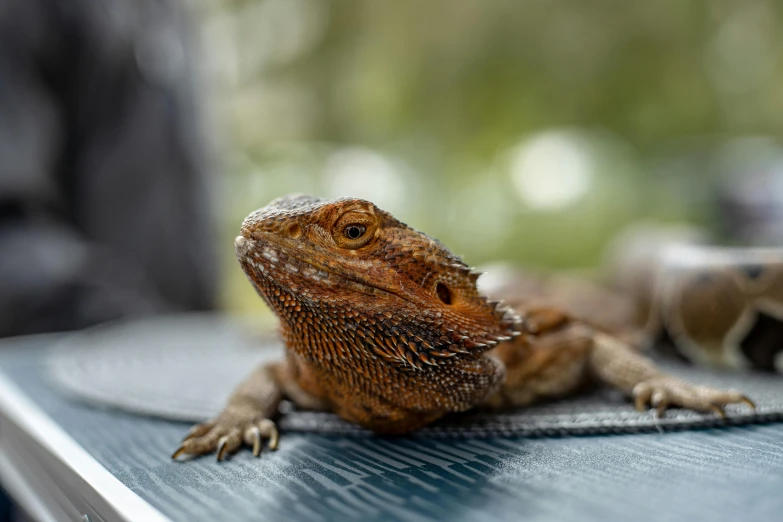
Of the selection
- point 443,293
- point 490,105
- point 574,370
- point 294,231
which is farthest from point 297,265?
point 490,105

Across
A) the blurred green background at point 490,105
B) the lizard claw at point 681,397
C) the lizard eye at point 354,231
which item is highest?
the blurred green background at point 490,105

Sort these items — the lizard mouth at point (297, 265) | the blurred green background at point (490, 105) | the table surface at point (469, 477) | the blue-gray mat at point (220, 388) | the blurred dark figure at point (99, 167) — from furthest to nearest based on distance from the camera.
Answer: the blurred green background at point (490, 105), the blurred dark figure at point (99, 167), the blue-gray mat at point (220, 388), the lizard mouth at point (297, 265), the table surface at point (469, 477)

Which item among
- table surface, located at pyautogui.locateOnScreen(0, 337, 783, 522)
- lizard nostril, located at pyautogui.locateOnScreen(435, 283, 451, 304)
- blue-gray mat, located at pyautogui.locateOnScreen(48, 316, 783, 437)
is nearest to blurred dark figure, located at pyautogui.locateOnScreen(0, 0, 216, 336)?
blue-gray mat, located at pyautogui.locateOnScreen(48, 316, 783, 437)

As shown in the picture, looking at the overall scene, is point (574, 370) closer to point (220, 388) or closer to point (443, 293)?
point (443, 293)

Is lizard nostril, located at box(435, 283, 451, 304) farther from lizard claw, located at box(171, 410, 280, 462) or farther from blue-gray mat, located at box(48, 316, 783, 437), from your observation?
lizard claw, located at box(171, 410, 280, 462)

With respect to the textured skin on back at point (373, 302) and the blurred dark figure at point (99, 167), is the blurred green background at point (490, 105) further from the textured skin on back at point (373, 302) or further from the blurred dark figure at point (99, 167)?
the textured skin on back at point (373, 302)

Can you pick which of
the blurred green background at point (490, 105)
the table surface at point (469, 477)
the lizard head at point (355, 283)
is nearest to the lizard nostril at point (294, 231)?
the lizard head at point (355, 283)
